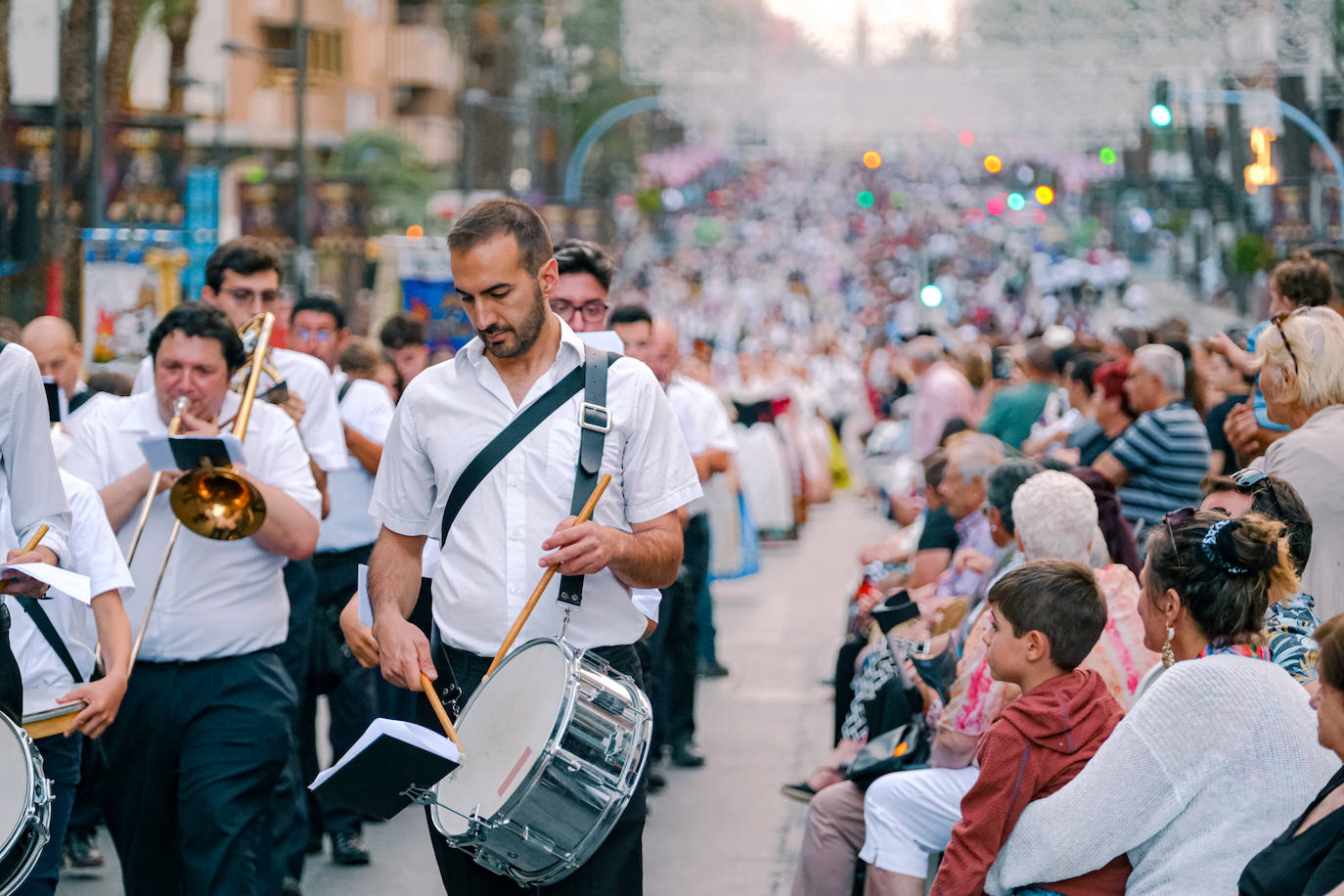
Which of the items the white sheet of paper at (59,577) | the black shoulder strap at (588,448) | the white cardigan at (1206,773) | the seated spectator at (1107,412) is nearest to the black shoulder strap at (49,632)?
the white sheet of paper at (59,577)

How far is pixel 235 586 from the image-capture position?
513cm

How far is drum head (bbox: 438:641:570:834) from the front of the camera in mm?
3428

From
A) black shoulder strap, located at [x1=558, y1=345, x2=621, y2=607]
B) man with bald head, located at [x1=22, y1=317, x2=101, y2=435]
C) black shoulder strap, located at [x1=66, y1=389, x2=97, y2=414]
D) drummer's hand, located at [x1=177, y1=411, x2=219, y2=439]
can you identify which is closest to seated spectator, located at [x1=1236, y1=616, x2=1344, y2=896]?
black shoulder strap, located at [x1=558, y1=345, x2=621, y2=607]

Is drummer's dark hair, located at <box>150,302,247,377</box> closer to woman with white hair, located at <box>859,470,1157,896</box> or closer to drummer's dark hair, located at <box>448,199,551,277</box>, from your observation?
drummer's dark hair, located at <box>448,199,551,277</box>

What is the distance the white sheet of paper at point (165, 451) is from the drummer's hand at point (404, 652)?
1.19m

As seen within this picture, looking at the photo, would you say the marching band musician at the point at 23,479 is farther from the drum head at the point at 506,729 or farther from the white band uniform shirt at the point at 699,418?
the white band uniform shirt at the point at 699,418

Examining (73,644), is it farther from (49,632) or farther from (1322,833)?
(1322,833)

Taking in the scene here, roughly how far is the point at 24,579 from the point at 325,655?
9.19 ft

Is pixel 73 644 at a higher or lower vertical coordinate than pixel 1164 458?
lower

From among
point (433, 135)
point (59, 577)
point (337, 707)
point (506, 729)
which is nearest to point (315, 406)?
point (337, 707)

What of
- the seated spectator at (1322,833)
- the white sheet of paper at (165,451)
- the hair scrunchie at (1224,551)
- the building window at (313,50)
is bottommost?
the seated spectator at (1322,833)

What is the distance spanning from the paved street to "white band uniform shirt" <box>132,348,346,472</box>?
174cm

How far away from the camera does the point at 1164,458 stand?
26.6 feet

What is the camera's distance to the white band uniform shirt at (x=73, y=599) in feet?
14.7
